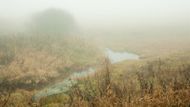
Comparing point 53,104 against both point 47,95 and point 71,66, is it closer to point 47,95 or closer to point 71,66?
point 47,95

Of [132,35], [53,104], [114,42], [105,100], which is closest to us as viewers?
[105,100]

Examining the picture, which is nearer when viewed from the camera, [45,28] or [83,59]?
[83,59]

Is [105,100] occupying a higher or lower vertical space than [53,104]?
higher

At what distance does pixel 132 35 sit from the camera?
109 meters

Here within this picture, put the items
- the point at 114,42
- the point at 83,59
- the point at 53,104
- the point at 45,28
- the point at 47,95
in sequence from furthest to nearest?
1. the point at 114,42
2. the point at 45,28
3. the point at 83,59
4. the point at 47,95
5. the point at 53,104

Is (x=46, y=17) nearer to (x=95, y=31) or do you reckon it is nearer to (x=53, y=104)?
(x=95, y=31)

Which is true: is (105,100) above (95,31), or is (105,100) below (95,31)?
above

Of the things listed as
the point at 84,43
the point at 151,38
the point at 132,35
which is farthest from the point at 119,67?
the point at 132,35

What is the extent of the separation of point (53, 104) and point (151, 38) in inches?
2937

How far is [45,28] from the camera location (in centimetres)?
8731

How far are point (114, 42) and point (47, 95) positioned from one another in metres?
62.7

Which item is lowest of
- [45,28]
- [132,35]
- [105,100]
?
[132,35]

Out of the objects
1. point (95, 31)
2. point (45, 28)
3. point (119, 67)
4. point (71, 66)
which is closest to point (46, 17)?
point (45, 28)

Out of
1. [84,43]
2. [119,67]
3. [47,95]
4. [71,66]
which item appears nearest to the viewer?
[47,95]
